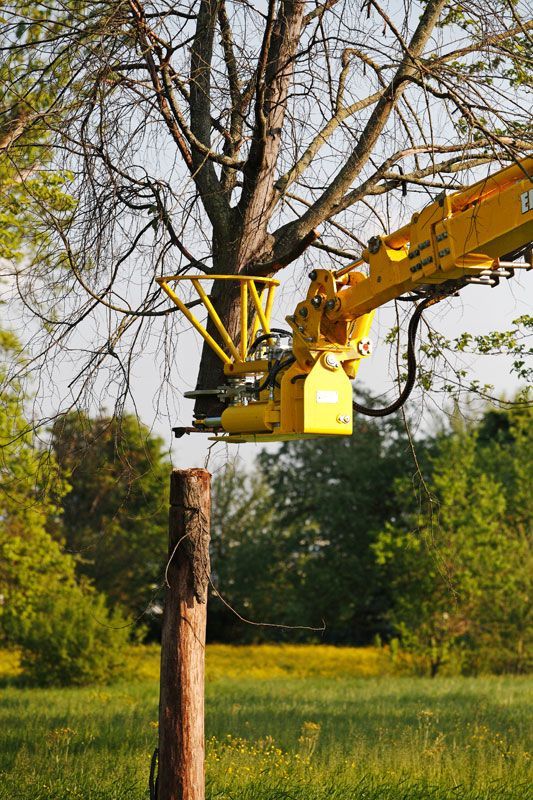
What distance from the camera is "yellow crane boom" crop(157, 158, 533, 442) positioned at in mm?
5500

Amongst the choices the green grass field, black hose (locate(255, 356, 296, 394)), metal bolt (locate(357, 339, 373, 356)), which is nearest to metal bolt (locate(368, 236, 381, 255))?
metal bolt (locate(357, 339, 373, 356))

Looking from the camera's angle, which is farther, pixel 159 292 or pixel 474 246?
pixel 159 292

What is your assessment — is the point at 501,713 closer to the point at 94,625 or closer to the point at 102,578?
the point at 94,625

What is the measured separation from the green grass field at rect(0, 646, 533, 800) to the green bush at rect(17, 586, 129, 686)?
267cm

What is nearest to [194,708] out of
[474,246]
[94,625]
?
[474,246]

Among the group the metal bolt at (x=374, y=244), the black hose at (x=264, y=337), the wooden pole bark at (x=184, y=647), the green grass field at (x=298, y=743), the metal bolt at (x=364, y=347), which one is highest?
the metal bolt at (x=374, y=244)

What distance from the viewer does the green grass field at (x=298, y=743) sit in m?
7.96

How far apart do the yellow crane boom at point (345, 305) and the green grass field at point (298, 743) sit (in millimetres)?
2777

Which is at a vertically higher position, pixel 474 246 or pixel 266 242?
pixel 266 242

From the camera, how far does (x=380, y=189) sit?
8.23 metres

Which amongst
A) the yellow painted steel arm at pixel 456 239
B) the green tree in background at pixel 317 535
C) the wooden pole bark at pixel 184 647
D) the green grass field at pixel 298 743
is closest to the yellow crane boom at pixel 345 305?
the yellow painted steel arm at pixel 456 239

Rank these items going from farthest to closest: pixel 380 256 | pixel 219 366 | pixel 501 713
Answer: pixel 501 713 < pixel 219 366 < pixel 380 256

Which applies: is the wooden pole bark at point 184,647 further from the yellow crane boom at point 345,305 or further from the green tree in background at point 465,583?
the green tree in background at point 465,583

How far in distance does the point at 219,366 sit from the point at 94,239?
1257 millimetres
